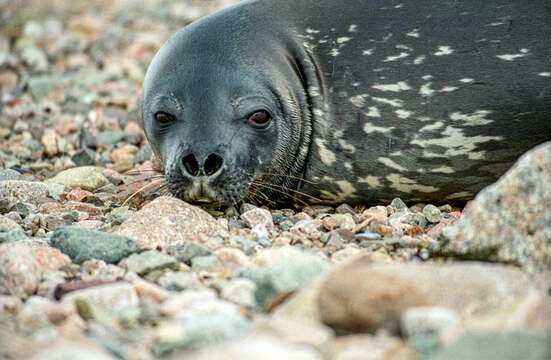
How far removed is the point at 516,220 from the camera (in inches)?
109

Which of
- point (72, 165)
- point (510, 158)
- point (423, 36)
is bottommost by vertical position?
point (72, 165)

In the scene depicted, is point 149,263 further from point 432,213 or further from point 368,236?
point 432,213

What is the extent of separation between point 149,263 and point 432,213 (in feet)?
6.07

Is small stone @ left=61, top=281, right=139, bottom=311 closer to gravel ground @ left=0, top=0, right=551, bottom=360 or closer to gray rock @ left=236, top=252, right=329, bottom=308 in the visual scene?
gravel ground @ left=0, top=0, right=551, bottom=360

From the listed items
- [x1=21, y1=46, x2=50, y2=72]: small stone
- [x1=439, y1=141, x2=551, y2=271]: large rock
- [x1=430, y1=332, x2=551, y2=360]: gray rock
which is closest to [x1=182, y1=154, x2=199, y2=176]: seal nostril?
[x1=439, y1=141, x2=551, y2=271]: large rock

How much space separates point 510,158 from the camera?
427 cm

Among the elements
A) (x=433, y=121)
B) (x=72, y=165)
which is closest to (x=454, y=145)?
(x=433, y=121)

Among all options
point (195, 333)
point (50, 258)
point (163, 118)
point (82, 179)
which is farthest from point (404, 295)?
point (82, 179)

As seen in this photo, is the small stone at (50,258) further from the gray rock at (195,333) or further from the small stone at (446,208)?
the small stone at (446,208)

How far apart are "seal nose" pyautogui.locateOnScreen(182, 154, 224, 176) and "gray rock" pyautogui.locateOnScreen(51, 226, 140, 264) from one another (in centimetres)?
78

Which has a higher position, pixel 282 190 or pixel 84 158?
pixel 282 190

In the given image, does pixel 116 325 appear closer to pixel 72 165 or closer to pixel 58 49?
pixel 72 165

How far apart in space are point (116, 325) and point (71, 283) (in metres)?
0.42

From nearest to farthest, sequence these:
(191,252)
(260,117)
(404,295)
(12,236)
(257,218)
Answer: (404,295) < (191,252) < (12,236) < (257,218) < (260,117)
